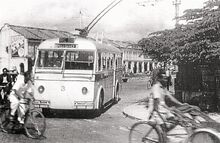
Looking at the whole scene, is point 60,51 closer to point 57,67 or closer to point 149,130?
point 57,67

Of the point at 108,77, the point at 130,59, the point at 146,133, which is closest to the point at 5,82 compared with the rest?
the point at 108,77

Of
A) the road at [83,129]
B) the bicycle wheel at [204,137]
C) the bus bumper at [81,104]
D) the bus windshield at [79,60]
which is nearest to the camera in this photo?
the bicycle wheel at [204,137]

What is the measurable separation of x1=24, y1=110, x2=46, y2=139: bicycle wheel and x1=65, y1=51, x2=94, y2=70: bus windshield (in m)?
4.04

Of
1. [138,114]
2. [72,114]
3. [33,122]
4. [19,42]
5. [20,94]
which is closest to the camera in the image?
[33,122]

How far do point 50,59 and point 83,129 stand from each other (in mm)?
3398

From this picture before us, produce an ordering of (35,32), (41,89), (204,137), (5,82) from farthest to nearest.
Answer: (35,32)
(5,82)
(41,89)
(204,137)

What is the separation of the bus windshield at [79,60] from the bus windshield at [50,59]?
0.25 m

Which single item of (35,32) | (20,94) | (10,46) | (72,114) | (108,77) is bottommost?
(72,114)

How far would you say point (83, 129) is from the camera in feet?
33.3

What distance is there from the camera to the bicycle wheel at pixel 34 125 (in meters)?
8.31

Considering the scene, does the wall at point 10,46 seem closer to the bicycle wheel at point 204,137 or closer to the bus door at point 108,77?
the bus door at point 108,77

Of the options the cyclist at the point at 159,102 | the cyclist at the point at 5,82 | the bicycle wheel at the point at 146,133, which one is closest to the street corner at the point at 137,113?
the cyclist at the point at 5,82

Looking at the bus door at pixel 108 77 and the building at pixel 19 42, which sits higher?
the building at pixel 19 42

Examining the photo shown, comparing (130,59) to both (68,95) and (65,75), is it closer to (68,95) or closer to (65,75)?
(65,75)
